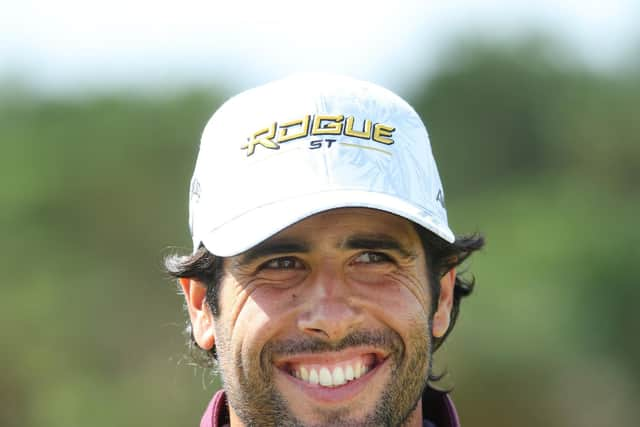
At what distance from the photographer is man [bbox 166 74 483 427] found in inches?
161

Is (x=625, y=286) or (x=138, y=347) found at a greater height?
(x=625, y=286)

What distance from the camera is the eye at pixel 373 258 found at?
420cm

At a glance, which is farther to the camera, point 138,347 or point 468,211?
point 468,211

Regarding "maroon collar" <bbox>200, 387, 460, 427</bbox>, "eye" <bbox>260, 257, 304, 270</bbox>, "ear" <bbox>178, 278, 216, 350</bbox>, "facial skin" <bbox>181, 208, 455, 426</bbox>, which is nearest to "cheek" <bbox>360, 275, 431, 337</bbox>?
"facial skin" <bbox>181, 208, 455, 426</bbox>

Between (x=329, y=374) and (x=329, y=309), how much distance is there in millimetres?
205

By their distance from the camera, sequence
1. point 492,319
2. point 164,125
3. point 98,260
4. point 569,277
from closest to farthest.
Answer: point 492,319 < point 569,277 < point 98,260 < point 164,125

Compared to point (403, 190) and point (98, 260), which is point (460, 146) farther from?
point (403, 190)

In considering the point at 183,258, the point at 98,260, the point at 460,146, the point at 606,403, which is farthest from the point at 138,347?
the point at 460,146

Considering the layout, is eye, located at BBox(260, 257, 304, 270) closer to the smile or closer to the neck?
the smile

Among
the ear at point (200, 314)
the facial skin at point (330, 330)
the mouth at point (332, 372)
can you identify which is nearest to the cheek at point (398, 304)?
the facial skin at point (330, 330)

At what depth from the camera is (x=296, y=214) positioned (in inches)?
158

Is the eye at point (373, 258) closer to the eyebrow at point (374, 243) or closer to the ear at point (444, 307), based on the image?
the eyebrow at point (374, 243)

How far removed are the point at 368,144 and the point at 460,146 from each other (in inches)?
1444

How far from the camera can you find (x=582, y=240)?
61.5ft
